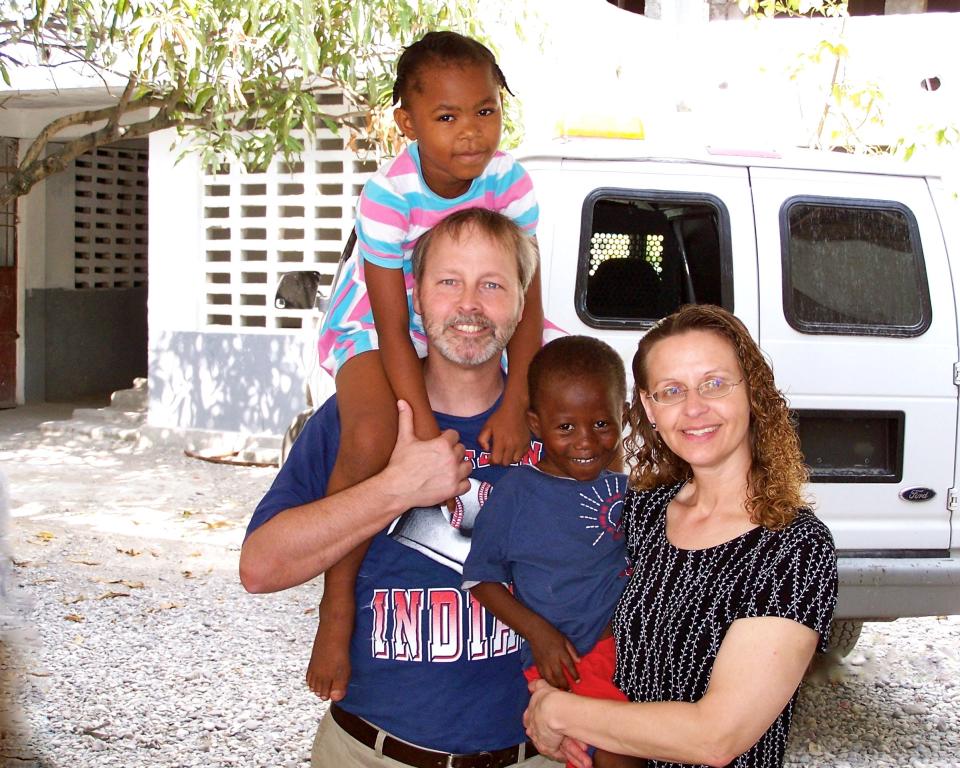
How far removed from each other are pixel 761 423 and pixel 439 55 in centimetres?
126

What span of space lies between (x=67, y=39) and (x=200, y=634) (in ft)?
15.5

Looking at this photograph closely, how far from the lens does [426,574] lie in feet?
7.04

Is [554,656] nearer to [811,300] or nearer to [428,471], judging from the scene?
[428,471]

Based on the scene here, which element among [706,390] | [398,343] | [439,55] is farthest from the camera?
[439,55]

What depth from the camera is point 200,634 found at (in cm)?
579

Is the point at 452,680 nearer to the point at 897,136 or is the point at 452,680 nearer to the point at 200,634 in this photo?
the point at 200,634

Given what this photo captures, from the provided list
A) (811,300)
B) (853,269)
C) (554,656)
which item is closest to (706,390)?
(554,656)

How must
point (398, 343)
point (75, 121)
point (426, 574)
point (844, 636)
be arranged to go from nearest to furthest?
point (426, 574), point (398, 343), point (844, 636), point (75, 121)

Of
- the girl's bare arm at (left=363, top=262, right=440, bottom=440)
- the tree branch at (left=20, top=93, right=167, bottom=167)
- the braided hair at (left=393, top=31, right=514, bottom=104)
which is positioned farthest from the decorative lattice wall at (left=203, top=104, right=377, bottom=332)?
the girl's bare arm at (left=363, top=262, right=440, bottom=440)

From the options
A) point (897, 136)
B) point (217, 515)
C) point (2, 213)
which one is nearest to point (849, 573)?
point (897, 136)

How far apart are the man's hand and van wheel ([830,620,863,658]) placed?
3.44m

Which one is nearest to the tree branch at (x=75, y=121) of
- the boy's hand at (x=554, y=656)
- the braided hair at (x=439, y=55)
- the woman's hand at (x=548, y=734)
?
the braided hair at (x=439, y=55)

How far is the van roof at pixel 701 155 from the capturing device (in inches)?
174

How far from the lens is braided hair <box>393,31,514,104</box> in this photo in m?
2.64
